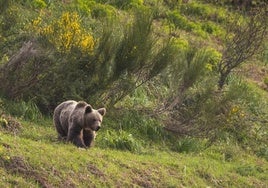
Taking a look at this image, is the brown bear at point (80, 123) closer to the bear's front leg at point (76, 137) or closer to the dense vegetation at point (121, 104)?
the bear's front leg at point (76, 137)

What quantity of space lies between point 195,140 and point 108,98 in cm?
226

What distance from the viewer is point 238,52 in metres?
20.0

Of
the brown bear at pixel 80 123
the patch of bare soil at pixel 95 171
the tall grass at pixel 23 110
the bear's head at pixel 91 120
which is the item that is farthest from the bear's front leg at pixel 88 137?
the tall grass at pixel 23 110

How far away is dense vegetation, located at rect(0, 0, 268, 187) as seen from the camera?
1127cm

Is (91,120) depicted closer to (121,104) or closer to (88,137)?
(88,137)

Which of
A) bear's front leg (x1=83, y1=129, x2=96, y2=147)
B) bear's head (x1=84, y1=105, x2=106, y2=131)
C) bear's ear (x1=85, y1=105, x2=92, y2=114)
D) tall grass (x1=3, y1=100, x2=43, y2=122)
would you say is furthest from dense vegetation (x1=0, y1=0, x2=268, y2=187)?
bear's ear (x1=85, y1=105, x2=92, y2=114)

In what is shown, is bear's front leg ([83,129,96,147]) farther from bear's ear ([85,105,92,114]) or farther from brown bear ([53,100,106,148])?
bear's ear ([85,105,92,114])

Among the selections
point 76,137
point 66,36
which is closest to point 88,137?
point 76,137

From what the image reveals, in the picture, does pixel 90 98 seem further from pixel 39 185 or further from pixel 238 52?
pixel 238 52

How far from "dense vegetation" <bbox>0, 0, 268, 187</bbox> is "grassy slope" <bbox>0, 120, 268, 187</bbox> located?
0.09 feet

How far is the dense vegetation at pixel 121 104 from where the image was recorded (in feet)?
37.0

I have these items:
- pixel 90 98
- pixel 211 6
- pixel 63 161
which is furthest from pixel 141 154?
pixel 211 6

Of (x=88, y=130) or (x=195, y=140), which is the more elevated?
(x=88, y=130)

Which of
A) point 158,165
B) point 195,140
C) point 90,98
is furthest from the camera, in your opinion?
point 195,140
